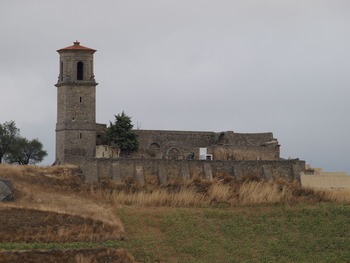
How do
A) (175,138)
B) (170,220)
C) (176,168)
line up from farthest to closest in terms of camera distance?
(175,138) → (176,168) → (170,220)

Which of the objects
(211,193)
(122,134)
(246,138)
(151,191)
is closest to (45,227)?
(151,191)

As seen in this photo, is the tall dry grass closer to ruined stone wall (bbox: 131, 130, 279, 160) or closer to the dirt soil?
the dirt soil

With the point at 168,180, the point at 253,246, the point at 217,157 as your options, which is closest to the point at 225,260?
the point at 253,246

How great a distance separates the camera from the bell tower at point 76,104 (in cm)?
6962

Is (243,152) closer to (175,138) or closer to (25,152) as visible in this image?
(175,138)

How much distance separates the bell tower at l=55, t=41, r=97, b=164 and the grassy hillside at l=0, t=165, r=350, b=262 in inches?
201

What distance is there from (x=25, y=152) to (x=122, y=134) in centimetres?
864

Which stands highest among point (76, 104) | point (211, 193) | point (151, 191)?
point (76, 104)

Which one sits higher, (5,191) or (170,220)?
(5,191)

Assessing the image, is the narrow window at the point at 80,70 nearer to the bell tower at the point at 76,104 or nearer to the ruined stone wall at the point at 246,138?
the bell tower at the point at 76,104

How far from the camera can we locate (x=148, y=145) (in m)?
72.2

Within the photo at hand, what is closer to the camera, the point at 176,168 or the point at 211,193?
the point at 211,193

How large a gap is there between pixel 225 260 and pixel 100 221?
665 centimetres

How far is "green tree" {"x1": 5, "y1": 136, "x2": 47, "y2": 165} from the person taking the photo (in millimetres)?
74750
